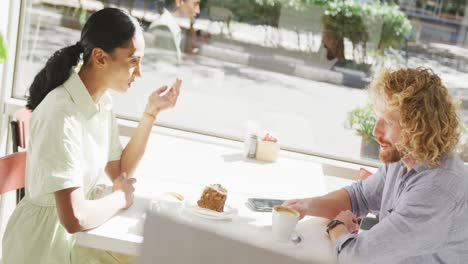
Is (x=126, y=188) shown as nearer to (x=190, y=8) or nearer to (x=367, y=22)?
(x=190, y=8)

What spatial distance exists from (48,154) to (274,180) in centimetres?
105

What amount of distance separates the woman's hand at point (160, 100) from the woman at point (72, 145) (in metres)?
0.20

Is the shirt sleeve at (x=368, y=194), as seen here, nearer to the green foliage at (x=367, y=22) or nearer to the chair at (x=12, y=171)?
the chair at (x=12, y=171)

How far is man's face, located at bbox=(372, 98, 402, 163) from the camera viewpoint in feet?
5.51

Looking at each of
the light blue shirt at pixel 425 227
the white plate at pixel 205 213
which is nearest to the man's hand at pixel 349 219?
the light blue shirt at pixel 425 227

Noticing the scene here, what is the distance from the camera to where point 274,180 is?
7.94 ft

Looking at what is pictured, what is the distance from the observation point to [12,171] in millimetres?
1831

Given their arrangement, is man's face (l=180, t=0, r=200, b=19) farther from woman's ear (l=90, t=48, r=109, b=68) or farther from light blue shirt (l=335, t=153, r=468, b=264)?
light blue shirt (l=335, t=153, r=468, b=264)

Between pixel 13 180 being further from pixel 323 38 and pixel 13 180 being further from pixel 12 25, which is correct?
pixel 323 38

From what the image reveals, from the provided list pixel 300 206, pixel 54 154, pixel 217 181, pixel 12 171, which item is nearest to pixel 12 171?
pixel 12 171

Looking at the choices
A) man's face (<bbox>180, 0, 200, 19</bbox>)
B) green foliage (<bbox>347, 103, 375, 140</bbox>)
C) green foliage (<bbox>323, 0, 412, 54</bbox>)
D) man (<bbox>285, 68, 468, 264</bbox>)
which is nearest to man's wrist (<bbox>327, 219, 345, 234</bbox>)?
man (<bbox>285, 68, 468, 264</bbox>)

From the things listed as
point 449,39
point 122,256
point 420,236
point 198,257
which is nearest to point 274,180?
point 122,256

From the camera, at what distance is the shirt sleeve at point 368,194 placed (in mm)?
1964

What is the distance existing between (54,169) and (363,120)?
185cm
